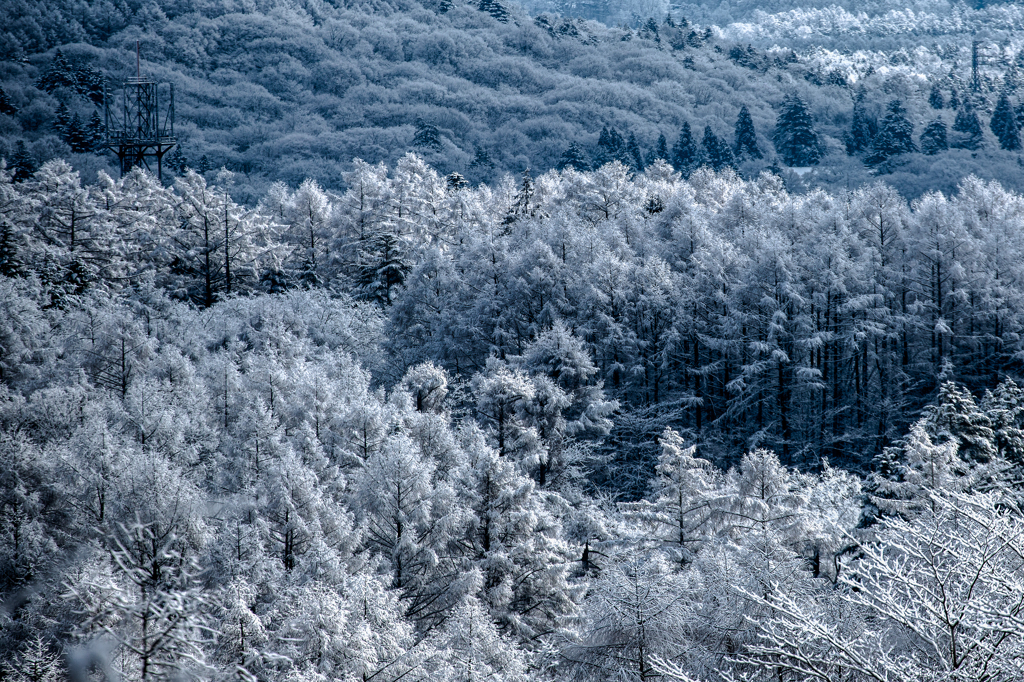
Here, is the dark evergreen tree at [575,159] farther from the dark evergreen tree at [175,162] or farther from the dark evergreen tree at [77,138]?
the dark evergreen tree at [77,138]

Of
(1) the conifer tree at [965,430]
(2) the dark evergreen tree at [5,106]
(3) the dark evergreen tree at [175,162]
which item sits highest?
(1) the conifer tree at [965,430]

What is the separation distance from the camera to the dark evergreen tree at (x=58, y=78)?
116 m

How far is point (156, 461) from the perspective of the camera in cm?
3138

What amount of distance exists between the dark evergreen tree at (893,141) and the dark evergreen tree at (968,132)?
6.19 m

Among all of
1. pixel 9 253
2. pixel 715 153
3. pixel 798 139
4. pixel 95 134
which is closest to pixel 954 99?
pixel 798 139

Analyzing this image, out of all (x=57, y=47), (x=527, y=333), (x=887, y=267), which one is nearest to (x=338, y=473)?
(x=527, y=333)

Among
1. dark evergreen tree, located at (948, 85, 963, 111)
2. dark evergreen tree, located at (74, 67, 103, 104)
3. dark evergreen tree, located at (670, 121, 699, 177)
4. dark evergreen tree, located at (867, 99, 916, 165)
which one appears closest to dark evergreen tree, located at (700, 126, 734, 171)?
dark evergreen tree, located at (670, 121, 699, 177)

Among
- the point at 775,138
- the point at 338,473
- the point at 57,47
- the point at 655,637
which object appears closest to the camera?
the point at 655,637

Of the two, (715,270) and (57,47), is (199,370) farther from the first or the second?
(57,47)

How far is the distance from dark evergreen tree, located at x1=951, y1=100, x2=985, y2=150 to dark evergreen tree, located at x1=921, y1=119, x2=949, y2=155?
2.25 metres

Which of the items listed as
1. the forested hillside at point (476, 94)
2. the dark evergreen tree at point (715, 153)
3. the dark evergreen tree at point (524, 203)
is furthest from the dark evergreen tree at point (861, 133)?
the dark evergreen tree at point (524, 203)

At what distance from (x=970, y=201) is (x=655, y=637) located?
151ft

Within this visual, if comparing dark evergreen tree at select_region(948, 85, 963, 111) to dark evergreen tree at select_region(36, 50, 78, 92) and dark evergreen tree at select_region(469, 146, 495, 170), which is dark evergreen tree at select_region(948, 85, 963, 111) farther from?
dark evergreen tree at select_region(36, 50, 78, 92)

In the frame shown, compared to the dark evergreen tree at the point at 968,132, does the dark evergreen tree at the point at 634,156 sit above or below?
below
